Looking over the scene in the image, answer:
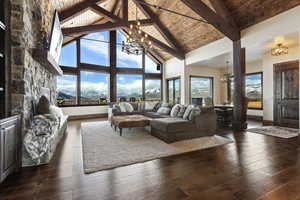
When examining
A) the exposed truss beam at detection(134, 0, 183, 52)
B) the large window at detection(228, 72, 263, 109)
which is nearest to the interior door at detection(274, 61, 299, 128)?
the large window at detection(228, 72, 263, 109)

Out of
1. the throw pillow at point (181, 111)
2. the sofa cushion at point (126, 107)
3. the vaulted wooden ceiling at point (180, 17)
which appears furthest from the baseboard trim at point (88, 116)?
the throw pillow at point (181, 111)

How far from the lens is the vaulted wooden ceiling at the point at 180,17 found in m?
4.35

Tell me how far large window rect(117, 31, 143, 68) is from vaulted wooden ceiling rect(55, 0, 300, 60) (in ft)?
4.99

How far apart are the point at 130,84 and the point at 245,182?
27.2 ft

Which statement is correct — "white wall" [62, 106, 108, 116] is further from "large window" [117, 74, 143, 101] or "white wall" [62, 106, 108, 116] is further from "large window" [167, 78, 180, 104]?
"large window" [167, 78, 180, 104]

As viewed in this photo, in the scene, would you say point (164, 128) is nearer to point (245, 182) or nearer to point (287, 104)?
point (245, 182)

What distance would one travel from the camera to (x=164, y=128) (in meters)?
3.66

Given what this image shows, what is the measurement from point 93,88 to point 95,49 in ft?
7.53

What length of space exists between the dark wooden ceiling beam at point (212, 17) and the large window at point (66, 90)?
259 inches

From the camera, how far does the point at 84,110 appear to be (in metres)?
7.90

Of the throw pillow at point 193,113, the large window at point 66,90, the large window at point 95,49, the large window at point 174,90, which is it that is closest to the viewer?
the throw pillow at point 193,113

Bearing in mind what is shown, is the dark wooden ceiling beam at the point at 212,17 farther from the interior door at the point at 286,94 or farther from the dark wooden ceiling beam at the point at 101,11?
the dark wooden ceiling beam at the point at 101,11

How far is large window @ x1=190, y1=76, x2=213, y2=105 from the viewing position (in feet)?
28.6

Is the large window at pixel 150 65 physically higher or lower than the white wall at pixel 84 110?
higher
